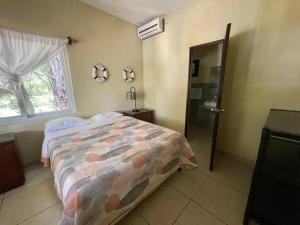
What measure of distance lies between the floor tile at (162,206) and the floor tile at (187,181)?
0.29ft

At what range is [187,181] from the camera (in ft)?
6.08

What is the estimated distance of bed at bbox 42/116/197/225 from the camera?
99 centimetres

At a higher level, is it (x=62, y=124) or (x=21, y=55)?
(x=21, y=55)

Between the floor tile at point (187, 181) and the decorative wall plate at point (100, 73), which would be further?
the decorative wall plate at point (100, 73)

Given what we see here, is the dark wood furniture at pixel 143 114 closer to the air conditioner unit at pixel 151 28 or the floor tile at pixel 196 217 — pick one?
the air conditioner unit at pixel 151 28

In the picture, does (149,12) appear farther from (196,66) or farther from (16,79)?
(16,79)

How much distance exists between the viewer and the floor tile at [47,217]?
1340 mm

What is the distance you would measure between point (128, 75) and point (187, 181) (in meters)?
2.63

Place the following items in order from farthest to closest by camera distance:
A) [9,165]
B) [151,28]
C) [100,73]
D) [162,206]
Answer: [151,28]
[100,73]
[9,165]
[162,206]

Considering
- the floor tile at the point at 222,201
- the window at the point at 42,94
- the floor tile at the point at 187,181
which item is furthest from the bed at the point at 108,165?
the window at the point at 42,94

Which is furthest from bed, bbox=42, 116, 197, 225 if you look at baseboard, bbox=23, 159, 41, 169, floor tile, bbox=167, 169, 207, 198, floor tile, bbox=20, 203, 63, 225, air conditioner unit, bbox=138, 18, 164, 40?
air conditioner unit, bbox=138, 18, 164, 40

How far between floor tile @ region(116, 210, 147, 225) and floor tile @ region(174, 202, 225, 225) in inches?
14.2

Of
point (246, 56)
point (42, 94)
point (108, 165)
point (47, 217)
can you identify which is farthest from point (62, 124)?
point (246, 56)

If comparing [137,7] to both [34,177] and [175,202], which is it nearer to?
[175,202]
